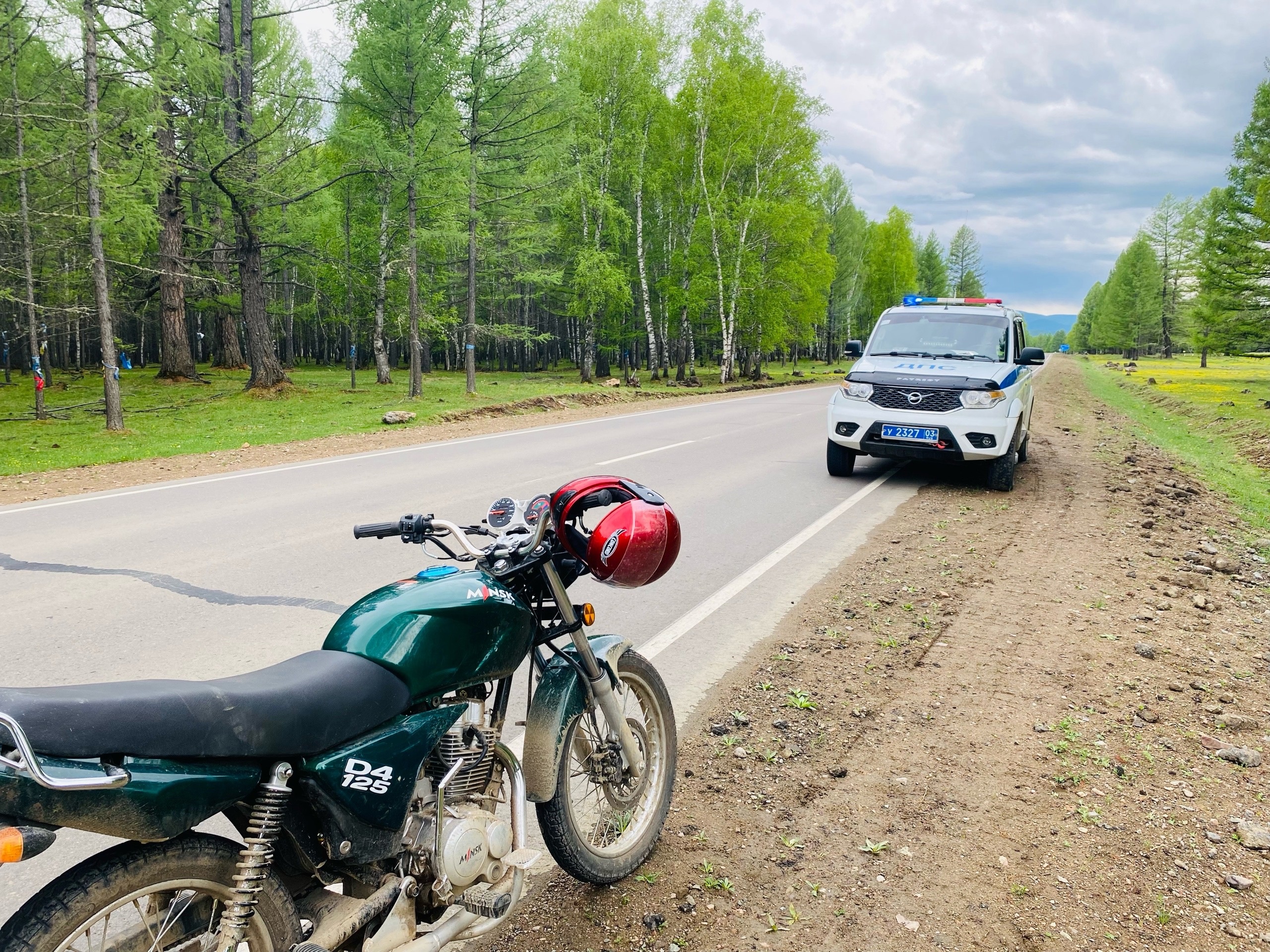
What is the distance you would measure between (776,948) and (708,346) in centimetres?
6442

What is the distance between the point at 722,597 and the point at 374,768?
424cm

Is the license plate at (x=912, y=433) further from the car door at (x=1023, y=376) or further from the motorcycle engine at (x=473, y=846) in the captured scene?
the motorcycle engine at (x=473, y=846)

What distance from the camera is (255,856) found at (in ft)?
5.95

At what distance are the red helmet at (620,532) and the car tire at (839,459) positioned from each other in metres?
8.67

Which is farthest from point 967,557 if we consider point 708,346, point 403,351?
point 403,351

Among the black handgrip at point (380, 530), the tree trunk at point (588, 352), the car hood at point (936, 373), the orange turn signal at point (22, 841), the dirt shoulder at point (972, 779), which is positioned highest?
the tree trunk at point (588, 352)

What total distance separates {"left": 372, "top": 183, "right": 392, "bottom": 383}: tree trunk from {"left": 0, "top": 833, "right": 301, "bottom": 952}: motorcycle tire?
93.6 feet

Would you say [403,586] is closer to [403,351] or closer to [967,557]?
[967,557]

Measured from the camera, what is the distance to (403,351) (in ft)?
218

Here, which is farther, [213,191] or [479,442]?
[213,191]

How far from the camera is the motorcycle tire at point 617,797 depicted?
268 cm

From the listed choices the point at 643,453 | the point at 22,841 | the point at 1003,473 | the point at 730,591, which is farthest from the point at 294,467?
the point at 22,841

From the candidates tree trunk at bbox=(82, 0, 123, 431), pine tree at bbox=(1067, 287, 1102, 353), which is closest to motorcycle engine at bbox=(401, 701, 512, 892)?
tree trunk at bbox=(82, 0, 123, 431)

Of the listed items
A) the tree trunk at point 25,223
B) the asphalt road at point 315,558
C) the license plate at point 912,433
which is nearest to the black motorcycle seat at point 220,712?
the asphalt road at point 315,558
